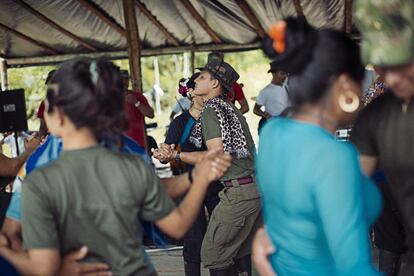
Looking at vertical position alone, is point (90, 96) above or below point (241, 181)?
above

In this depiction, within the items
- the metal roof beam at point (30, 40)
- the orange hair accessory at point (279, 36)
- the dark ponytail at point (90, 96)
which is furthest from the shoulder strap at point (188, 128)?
the metal roof beam at point (30, 40)

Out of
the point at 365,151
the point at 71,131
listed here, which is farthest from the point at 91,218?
the point at 365,151

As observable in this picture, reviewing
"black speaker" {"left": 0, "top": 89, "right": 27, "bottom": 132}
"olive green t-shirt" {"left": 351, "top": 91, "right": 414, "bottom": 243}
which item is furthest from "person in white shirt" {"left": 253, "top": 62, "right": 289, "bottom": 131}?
"olive green t-shirt" {"left": 351, "top": 91, "right": 414, "bottom": 243}

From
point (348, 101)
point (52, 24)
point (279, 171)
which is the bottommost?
point (279, 171)

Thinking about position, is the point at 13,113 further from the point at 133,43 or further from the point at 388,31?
the point at 388,31

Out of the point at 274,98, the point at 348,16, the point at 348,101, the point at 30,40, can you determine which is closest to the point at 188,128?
the point at 274,98

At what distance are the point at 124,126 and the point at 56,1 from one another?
8.01 meters

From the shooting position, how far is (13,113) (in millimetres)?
7254

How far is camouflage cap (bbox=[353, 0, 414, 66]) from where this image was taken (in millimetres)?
2039

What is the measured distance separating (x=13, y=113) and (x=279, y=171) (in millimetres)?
5519

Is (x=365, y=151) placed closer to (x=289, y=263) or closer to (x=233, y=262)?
(x=289, y=263)

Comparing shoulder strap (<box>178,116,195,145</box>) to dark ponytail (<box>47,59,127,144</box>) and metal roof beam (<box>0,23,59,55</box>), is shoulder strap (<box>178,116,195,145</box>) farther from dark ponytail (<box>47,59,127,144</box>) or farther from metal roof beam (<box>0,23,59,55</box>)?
metal roof beam (<box>0,23,59,55</box>)

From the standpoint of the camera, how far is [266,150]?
2271 mm

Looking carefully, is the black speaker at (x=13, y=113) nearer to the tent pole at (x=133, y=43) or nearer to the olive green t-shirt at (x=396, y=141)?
the tent pole at (x=133, y=43)
